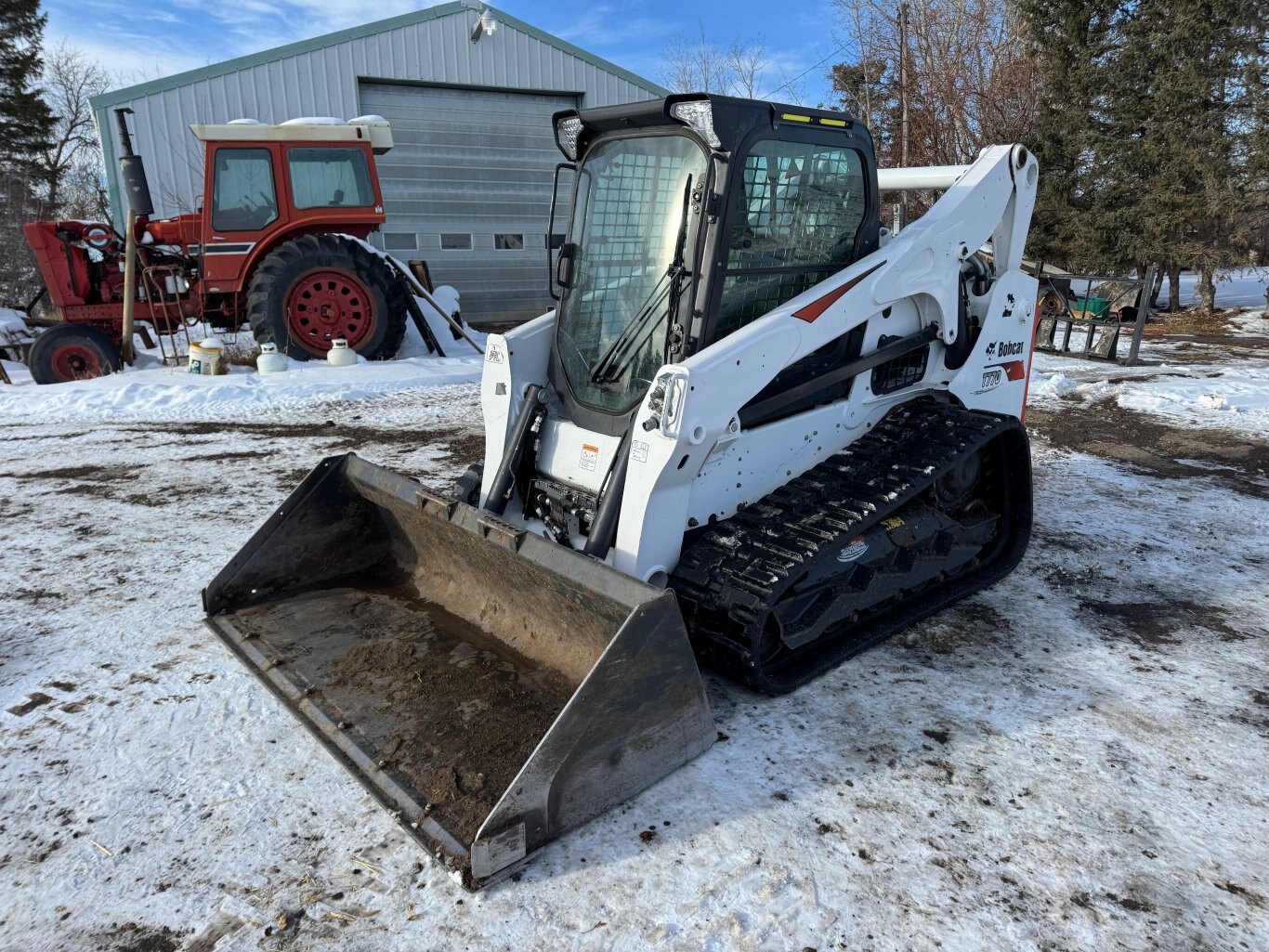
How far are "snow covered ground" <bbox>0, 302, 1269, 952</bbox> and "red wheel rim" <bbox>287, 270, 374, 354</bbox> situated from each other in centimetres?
563

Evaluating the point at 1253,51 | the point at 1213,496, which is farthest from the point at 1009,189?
the point at 1253,51

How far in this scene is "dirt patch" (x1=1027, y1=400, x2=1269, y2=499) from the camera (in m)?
6.39

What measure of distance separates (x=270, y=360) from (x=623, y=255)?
726 cm

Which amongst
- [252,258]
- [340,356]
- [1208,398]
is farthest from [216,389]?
[1208,398]

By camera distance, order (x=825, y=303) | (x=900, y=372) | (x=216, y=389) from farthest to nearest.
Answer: (x=216, y=389) → (x=900, y=372) → (x=825, y=303)

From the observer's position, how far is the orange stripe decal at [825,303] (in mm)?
3523

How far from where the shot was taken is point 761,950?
2.15 metres

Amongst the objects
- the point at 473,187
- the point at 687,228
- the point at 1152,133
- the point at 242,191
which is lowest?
the point at 687,228

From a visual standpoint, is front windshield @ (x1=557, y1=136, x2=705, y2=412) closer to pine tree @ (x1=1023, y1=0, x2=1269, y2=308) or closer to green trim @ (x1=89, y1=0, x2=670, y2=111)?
green trim @ (x1=89, y1=0, x2=670, y2=111)

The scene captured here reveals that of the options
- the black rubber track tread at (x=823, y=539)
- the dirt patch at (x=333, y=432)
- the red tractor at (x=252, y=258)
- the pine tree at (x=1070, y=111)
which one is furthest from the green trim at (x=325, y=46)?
the black rubber track tread at (x=823, y=539)

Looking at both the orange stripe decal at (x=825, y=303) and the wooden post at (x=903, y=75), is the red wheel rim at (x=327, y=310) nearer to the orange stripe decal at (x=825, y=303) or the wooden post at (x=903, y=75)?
the orange stripe decal at (x=825, y=303)

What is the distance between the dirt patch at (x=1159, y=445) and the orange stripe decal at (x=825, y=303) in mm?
3968

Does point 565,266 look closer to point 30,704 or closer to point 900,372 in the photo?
point 900,372

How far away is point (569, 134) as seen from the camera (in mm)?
3986
